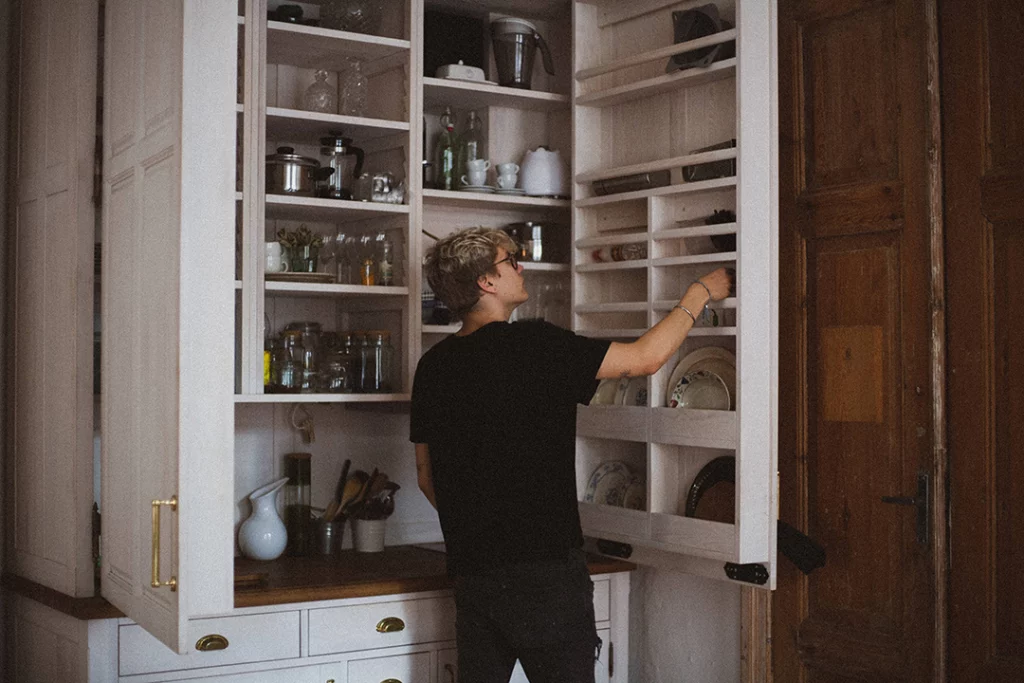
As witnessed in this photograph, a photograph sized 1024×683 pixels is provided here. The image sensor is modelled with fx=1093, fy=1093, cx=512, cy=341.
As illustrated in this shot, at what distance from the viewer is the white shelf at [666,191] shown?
3.06 m

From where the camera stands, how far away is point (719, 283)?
3.00 meters

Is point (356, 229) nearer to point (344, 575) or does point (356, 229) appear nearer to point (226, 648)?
point (344, 575)

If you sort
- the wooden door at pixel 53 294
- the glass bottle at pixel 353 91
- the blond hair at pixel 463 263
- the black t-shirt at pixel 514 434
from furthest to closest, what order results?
the glass bottle at pixel 353 91, the wooden door at pixel 53 294, the blond hair at pixel 463 263, the black t-shirt at pixel 514 434

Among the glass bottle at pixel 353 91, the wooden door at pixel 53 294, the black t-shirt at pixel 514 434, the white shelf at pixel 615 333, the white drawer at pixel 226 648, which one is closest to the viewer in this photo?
the black t-shirt at pixel 514 434

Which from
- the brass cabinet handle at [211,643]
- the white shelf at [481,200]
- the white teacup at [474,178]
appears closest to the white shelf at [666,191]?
the white shelf at [481,200]

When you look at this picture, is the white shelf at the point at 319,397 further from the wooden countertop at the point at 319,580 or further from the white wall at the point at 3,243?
the white wall at the point at 3,243

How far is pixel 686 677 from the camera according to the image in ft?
12.2

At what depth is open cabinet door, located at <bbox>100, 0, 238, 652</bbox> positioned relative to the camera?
233 centimetres

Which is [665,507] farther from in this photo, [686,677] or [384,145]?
[384,145]

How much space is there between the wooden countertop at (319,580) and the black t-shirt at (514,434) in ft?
1.73

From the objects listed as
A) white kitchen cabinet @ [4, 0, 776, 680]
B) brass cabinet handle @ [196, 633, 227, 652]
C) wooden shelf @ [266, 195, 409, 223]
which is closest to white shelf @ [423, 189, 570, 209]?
white kitchen cabinet @ [4, 0, 776, 680]

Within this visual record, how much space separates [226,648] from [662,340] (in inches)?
57.8

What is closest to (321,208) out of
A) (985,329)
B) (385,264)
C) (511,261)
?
(385,264)

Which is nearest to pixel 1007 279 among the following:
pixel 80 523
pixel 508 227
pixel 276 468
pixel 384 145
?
pixel 508 227
